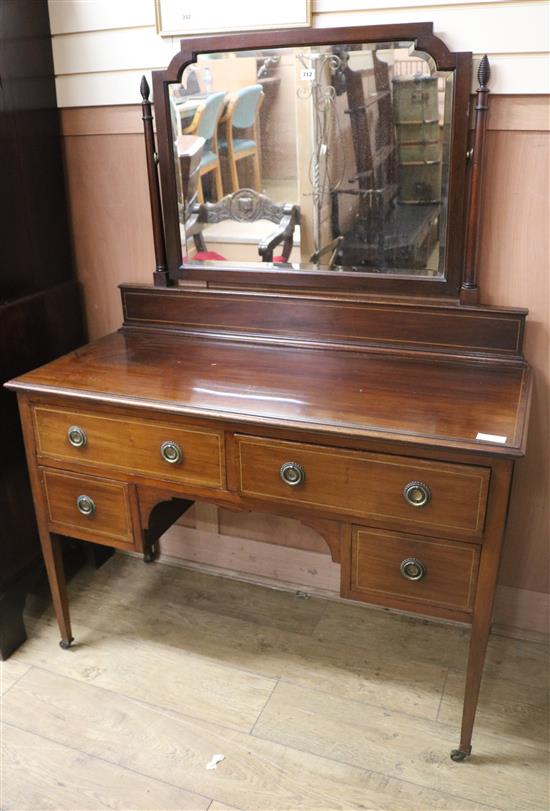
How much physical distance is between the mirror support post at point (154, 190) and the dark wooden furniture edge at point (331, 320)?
5cm

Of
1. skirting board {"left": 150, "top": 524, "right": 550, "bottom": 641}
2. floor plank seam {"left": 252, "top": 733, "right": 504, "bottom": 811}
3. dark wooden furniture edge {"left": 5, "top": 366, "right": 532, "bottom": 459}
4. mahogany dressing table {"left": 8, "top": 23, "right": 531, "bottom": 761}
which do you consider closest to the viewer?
dark wooden furniture edge {"left": 5, "top": 366, "right": 532, "bottom": 459}

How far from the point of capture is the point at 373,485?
1529 millimetres

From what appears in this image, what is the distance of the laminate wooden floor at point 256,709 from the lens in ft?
5.40

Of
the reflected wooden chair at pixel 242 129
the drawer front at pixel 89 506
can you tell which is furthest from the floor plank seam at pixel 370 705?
the reflected wooden chair at pixel 242 129

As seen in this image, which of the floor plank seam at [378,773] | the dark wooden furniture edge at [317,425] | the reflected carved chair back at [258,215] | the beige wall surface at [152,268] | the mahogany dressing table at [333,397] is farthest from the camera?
the reflected carved chair back at [258,215]

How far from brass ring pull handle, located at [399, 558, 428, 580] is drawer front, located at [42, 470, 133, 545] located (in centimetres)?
69

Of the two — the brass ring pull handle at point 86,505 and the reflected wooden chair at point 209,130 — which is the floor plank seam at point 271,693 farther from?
the reflected wooden chair at point 209,130

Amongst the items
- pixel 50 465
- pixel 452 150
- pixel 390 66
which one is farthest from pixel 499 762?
pixel 390 66

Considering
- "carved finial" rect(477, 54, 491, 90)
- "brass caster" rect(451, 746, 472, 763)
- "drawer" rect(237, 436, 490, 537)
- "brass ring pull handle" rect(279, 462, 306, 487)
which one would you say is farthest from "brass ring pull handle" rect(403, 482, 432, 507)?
"carved finial" rect(477, 54, 491, 90)

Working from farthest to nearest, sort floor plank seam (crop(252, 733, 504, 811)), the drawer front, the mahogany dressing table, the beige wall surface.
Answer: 1. the drawer front
2. the beige wall surface
3. floor plank seam (crop(252, 733, 504, 811))
4. the mahogany dressing table

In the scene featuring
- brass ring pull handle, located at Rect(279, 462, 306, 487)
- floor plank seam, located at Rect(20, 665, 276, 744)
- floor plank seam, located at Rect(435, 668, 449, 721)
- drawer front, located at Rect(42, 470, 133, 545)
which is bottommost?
floor plank seam, located at Rect(20, 665, 276, 744)

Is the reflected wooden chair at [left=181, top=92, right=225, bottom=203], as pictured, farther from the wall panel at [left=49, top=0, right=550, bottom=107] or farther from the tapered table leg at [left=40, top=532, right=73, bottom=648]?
the tapered table leg at [left=40, top=532, right=73, bottom=648]

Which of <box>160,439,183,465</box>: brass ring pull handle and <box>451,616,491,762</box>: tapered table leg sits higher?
<box>160,439,183,465</box>: brass ring pull handle

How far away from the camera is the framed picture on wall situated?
1758mm
